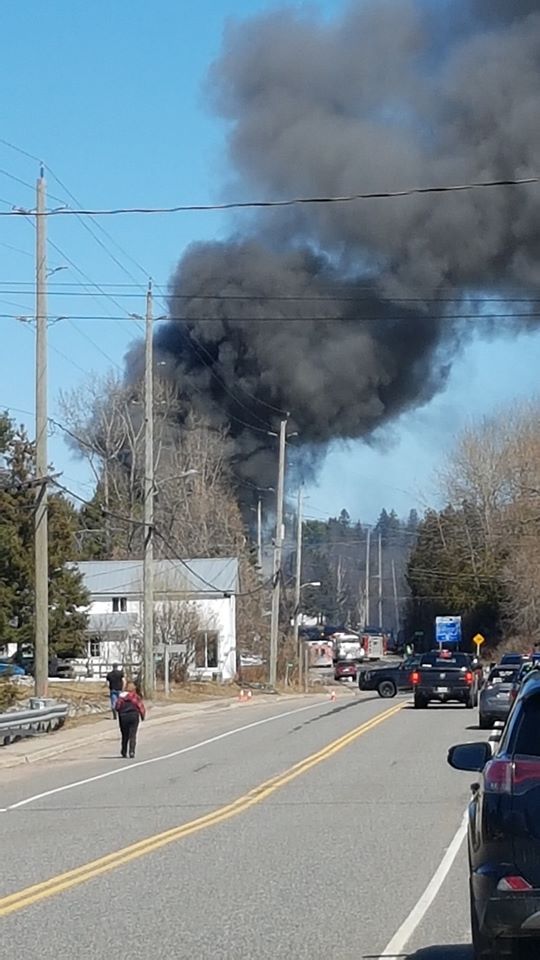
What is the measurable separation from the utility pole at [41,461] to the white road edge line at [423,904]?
17430mm

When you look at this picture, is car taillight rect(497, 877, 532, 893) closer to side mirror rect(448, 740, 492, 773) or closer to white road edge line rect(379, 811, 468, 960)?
side mirror rect(448, 740, 492, 773)

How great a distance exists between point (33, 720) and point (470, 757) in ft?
69.5

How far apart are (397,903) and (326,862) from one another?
1.89 m

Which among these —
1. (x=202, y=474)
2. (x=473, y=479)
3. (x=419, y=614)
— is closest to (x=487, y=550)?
(x=473, y=479)

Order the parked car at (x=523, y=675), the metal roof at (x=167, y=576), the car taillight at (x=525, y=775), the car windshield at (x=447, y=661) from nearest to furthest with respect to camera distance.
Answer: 1. the car taillight at (x=525, y=775)
2. the parked car at (x=523, y=675)
3. the car windshield at (x=447, y=661)
4. the metal roof at (x=167, y=576)

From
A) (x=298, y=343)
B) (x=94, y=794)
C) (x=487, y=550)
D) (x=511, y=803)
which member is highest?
(x=298, y=343)

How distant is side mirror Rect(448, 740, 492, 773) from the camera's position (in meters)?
7.45

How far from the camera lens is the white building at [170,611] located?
5041cm

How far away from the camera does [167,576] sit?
175 feet

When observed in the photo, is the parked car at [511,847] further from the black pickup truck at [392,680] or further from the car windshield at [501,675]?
the black pickup truck at [392,680]

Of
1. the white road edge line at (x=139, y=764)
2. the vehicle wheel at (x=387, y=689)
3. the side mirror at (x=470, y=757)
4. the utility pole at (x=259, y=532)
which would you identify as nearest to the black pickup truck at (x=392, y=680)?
the vehicle wheel at (x=387, y=689)

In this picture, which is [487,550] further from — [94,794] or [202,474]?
[94,794]

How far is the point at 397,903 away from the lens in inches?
361

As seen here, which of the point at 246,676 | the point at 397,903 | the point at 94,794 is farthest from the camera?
the point at 246,676
